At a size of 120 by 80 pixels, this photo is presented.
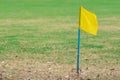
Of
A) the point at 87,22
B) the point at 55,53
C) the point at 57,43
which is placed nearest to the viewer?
the point at 87,22

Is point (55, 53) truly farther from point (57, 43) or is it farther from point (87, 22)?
point (87, 22)

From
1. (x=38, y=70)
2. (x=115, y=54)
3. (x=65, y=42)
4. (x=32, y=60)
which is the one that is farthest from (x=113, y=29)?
(x=38, y=70)

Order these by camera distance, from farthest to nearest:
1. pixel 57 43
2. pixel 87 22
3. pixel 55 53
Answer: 1. pixel 57 43
2. pixel 55 53
3. pixel 87 22

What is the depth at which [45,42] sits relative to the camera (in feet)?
49.3

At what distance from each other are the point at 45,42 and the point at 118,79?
5.98 meters

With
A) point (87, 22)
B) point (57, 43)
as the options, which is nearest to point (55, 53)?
point (57, 43)

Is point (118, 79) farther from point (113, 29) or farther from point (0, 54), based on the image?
point (113, 29)

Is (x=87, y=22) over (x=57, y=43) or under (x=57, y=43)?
over

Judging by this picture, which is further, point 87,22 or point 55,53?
point 55,53

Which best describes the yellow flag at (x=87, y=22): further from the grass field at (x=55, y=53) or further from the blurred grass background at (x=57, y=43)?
the blurred grass background at (x=57, y=43)

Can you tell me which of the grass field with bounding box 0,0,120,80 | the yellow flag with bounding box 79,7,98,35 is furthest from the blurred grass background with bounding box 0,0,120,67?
the yellow flag with bounding box 79,7,98,35

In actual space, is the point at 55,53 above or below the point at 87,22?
below

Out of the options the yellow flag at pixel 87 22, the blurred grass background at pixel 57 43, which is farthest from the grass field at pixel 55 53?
the yellow flag at pixel 87 22

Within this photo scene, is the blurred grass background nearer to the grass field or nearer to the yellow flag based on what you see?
the grass field
